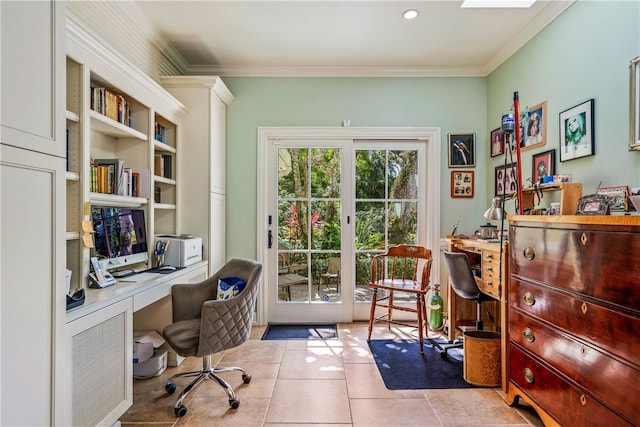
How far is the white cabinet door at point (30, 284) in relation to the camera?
1083 mm

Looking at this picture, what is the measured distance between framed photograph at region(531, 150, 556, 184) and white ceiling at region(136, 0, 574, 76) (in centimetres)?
101

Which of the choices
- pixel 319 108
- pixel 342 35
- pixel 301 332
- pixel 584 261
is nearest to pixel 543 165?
pixel 584 261

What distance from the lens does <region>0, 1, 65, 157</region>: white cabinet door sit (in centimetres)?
109

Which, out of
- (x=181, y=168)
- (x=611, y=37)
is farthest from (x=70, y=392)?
(x=611, y=37)

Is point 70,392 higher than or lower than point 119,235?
lower

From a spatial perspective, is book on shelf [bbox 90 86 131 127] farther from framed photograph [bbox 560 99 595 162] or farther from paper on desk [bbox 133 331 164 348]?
framed photograph [bbox 560 99 595 162]

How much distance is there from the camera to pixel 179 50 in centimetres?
313

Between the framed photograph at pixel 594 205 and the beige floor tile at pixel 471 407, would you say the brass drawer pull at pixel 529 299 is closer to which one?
the framed photograph at pixel 594 205

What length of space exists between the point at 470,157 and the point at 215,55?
279 cm

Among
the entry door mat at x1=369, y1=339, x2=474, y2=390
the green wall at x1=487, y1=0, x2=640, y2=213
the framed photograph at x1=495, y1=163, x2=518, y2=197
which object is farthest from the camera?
the framed photograph at x1=495, y1=163, x2=518, y2=197

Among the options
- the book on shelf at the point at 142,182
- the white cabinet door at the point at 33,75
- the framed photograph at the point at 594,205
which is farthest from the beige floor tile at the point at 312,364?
the white cabinet door at the point at 33,75

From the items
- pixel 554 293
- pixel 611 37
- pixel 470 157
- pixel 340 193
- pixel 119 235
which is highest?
pixel 611 37

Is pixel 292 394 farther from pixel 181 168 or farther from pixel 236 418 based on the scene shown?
pixel 181 168

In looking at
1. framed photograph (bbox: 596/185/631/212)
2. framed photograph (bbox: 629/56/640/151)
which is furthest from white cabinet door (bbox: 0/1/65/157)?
framed photograph (bbox: 629/56/640/151)
